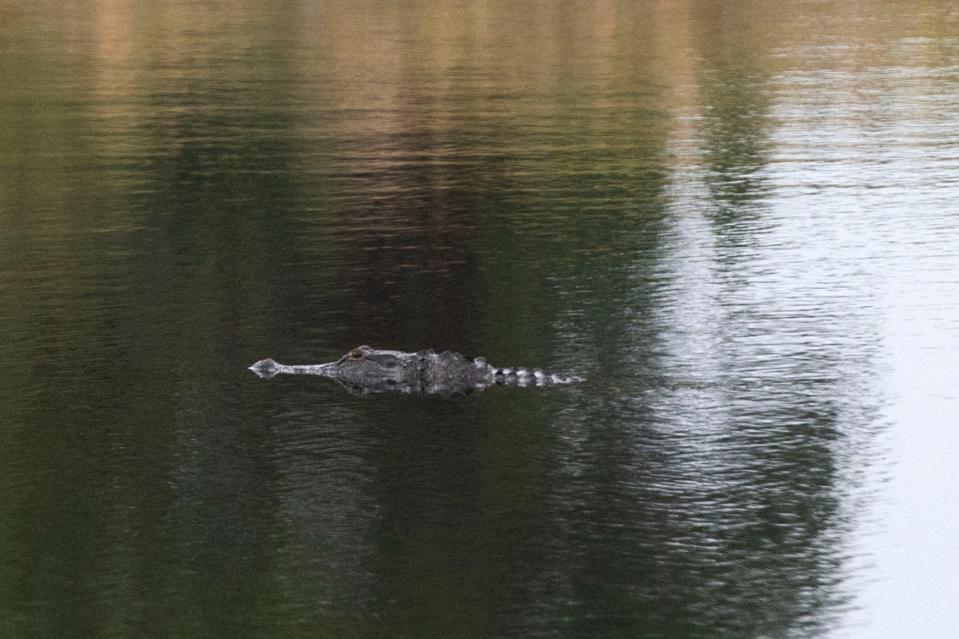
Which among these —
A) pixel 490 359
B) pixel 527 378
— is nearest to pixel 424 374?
pixel 527 378

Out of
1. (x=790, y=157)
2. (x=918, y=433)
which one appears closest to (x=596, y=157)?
(x=790, y=157)

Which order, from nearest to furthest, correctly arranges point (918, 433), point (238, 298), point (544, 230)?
point (918, 433)
point (238, 298)
point (544, 230)

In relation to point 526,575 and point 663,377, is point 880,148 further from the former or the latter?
point 526,575

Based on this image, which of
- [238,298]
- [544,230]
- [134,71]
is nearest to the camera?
[238,298]

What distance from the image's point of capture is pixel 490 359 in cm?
2975

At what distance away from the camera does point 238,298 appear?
116 feet

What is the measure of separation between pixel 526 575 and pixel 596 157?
33.9 metres

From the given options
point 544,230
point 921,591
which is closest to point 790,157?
point 544,230

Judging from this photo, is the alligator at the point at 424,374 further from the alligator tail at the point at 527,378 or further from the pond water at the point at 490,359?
the pond water at the point at 490,359

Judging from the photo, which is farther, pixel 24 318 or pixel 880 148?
pixel 880 148

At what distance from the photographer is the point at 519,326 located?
1265 inches

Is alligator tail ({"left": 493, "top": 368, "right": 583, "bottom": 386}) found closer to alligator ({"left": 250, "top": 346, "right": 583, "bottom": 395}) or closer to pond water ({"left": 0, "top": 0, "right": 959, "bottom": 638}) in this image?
alligator ({"left": 250, "top": 346, "right": 583, "bottom": 395})

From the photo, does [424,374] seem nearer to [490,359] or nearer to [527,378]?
[527,378]

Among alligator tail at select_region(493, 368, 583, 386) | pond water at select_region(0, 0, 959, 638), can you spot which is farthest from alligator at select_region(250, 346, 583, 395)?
pond water at select_region(0, 0, 959, 638)
